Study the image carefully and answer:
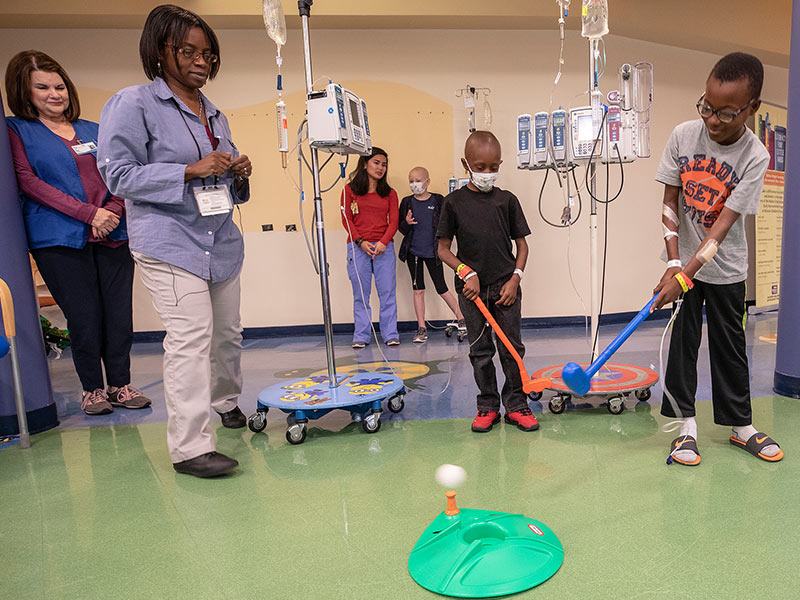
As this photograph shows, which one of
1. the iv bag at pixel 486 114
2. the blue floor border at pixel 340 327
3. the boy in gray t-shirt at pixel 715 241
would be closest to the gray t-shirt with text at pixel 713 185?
the boy in gray t-shirt at pixel 715 241

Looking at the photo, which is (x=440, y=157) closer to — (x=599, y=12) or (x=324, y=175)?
(x=324, y=175)

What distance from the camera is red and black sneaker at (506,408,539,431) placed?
245cm

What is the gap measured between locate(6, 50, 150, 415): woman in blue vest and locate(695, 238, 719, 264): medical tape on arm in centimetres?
272

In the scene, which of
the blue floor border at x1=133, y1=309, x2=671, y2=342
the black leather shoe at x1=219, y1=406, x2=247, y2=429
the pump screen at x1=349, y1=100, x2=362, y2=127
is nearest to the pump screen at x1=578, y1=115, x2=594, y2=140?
the pump screen at x1=349, y1=100, x2=362, y2=127

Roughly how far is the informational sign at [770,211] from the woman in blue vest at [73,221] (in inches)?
227

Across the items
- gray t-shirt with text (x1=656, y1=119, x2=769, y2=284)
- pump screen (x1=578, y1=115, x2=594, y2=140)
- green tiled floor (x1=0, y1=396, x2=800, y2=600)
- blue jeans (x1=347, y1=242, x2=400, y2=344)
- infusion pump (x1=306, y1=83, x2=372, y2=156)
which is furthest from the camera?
blue jeans (x1=347, y1=242, x2=400, y2=344)

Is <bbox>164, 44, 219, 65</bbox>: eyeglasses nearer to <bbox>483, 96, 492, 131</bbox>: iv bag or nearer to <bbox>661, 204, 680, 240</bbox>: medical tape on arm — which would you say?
<bbox>661, 204, 680, 240</bbox>: medical tape on arm

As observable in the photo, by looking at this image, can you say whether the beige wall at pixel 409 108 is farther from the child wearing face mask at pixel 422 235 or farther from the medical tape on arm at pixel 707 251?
the medical tape on arm at pixel 707 251

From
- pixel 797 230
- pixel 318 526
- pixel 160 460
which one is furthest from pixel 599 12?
pixel 160 460

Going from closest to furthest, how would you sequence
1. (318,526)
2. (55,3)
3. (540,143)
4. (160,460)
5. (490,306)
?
(318,526), (160,460), (490,306), (540,143), (55,3)

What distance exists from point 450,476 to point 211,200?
1.34 meters

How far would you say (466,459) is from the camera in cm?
216

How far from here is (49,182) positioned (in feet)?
9.40

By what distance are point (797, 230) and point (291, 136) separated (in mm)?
4227
